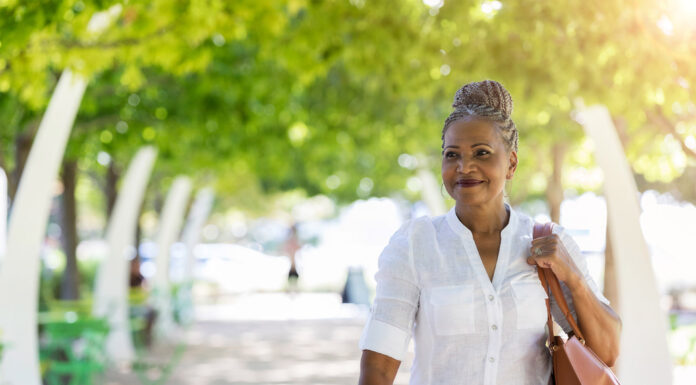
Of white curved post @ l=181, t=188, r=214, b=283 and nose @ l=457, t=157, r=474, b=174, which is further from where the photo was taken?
white curved post @ l=181, t=188, r=214, b=283

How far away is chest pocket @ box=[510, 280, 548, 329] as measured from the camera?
246 cm

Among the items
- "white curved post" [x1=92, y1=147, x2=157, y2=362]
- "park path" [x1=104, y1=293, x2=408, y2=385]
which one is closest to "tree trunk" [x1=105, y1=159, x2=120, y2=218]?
"park path" [x1=104, y1=293, x2=408, y2=385]

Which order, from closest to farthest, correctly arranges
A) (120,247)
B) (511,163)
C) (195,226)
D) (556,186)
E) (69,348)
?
(511,163), (69,348), (120,247), (556,186), (195,226)

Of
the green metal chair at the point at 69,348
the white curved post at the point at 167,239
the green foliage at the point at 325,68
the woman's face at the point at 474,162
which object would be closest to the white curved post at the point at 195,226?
the white curved post at the point at 167,239

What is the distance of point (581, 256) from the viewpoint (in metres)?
2.60

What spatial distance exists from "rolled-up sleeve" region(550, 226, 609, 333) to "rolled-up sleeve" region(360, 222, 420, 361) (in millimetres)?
430

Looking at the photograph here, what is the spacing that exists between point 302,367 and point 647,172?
9373 millimetres

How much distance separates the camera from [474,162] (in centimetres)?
248

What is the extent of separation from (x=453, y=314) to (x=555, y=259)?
1.03 ft

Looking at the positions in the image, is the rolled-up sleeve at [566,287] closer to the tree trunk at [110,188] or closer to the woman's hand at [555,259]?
the woman's hand at [555,259]

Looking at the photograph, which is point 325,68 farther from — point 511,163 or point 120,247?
point 511,163

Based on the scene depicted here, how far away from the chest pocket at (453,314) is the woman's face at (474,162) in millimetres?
277

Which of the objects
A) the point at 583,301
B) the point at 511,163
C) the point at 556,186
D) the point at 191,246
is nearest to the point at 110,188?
the point at 191,246

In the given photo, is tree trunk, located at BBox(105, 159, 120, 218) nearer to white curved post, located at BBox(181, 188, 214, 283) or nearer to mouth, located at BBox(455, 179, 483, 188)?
white curved post, located at BBox(181, 188, 214, 283)
